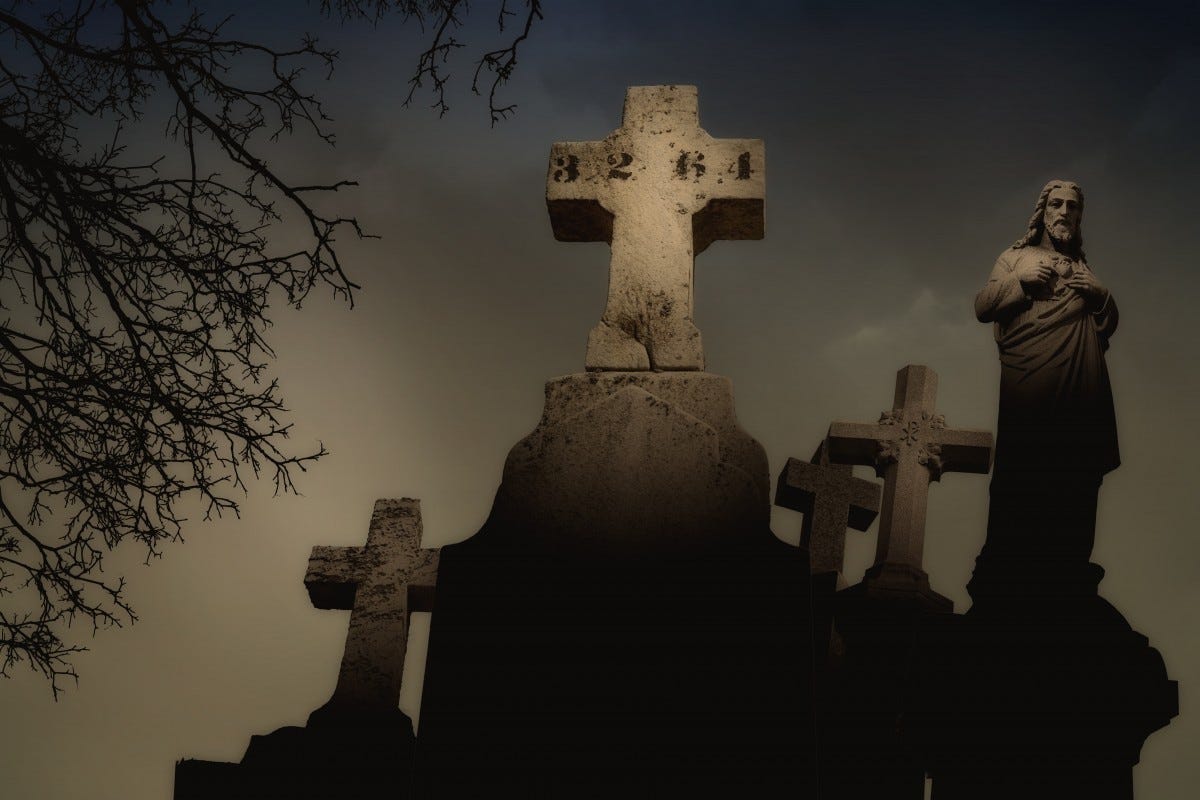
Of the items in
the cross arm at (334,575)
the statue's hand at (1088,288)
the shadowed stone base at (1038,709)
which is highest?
the statue's hand at (1088,288)

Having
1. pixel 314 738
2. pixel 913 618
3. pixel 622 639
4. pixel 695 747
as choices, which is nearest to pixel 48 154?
pixel 314 738

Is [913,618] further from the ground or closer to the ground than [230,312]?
closer to the ground

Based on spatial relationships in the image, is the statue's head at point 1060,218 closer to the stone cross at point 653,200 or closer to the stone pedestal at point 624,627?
the stone cross at point 653,200

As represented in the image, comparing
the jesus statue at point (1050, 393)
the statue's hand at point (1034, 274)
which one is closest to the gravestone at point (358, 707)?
the jesus statue at point (1050, 393)

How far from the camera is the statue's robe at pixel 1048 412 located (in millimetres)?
5000

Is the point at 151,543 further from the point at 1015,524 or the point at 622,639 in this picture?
the point at 1015,524

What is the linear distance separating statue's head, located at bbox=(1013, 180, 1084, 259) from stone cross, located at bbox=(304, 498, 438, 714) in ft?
10.3

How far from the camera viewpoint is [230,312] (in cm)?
454

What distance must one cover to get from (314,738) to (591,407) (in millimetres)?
2057

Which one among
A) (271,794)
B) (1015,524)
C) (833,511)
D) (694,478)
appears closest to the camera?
(694,478)

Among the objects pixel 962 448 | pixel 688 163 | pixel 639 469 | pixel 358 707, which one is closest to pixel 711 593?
pixel 639 469

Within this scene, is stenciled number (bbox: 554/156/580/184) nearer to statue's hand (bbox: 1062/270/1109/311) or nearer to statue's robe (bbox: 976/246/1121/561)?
statue's robe (bbox: 976/246/1121/561)

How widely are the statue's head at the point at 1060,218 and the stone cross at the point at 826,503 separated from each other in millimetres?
1469

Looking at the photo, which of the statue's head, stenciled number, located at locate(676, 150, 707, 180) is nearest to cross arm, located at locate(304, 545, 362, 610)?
stenciled number, located at locate(676, 150, 707, 180)
